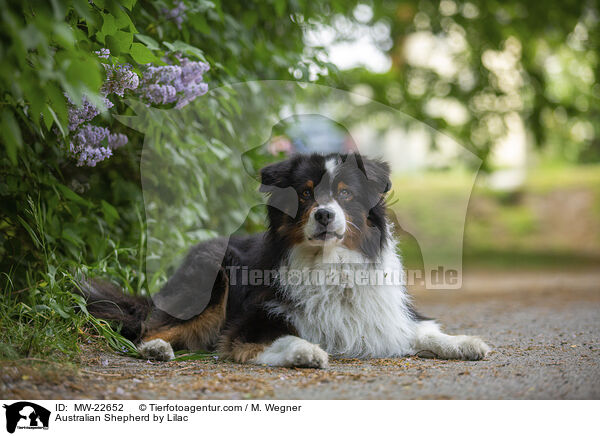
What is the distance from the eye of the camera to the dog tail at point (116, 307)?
396 centimetres

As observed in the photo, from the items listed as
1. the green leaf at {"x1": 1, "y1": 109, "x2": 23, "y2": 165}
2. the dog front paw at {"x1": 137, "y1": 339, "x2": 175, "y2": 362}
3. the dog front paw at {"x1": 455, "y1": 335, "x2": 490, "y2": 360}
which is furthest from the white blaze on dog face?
the green leaf at {"x1": 1, "y1": 109, "x2": 23, "y2": 165}

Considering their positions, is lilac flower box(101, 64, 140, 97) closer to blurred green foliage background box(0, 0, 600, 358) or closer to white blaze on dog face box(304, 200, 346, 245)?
Result: blurred green foliage background box(0, 0, 600, 358)

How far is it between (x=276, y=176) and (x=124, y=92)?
1.22 meters

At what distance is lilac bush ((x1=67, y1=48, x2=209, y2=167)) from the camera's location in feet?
11.9

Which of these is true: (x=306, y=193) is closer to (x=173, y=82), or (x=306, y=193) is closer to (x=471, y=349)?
(x=173, y=82)

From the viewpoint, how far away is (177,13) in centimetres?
455

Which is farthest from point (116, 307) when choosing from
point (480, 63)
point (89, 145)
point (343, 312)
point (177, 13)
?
point (480, 63)

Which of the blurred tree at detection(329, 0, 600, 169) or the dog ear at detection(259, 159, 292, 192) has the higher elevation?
the blurred tree at detection(329, 0, 600, 169)

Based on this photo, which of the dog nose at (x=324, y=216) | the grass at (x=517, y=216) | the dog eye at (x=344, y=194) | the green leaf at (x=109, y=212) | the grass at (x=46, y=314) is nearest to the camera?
the grass at (x=46, y=314)

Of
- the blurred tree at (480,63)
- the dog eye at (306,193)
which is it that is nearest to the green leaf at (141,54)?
the dog eye at (306,193)

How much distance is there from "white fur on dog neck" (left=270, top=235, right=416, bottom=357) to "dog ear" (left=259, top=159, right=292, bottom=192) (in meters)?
0.46

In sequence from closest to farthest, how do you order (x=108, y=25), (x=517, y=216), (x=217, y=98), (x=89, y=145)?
(x=108, y=25) < (x=89, y=145) < (x=217, y=98) < (x=517, y=216)

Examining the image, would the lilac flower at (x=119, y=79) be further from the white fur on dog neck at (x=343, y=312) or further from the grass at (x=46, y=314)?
the white fur on dog neck at (x=343, y=312)

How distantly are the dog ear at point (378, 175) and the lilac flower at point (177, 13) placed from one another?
199 cm
